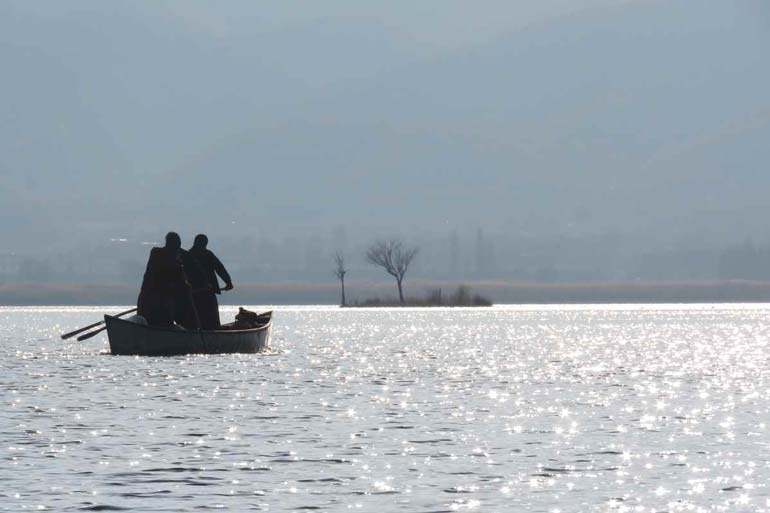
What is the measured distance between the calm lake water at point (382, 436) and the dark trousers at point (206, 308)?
2379 mm

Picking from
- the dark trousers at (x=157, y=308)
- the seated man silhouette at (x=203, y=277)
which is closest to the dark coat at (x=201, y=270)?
the seated man silhouette at (x=203, y=277)

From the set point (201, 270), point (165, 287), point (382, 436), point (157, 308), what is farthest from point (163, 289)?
point (382, 436)

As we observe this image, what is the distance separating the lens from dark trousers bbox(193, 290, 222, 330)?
64125 millimetres

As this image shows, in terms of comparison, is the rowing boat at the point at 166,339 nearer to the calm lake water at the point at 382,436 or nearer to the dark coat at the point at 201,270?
the calm lake water at the point at 382,436

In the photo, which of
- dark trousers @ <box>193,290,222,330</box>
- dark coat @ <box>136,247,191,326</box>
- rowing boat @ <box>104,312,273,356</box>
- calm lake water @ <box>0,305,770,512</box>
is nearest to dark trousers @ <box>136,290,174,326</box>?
dark coat @ <box>136,247,191,326</box>

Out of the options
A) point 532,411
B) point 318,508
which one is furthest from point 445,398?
point 318,508

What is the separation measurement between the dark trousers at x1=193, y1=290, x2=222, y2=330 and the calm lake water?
238cm

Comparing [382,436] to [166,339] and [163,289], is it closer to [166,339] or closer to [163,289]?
[166,339]

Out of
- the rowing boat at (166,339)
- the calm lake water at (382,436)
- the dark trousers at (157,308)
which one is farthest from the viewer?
the dark trousers at (157,308)

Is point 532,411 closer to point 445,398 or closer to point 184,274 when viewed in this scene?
point 445,398

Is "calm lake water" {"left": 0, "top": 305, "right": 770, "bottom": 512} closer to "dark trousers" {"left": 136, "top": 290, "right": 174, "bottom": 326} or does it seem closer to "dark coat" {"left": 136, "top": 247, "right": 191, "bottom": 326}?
"dark trousers" {"left": 136, "top": 290, "right": 174, "bottom": 326}

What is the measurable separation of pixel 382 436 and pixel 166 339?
3062 centimetres

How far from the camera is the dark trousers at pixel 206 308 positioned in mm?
64125

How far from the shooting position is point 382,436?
32.6 metres
